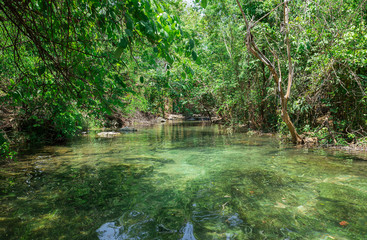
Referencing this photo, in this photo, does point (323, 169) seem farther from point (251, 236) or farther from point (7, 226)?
point (7, 226)

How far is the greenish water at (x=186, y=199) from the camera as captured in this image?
289 centimetres

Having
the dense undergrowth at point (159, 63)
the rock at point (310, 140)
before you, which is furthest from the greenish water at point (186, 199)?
the rock at point (310, 140)

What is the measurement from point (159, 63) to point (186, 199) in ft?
17.5

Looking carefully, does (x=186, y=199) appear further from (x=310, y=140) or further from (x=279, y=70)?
(x=310, y=140)

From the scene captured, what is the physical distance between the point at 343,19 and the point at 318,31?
160 centimetres

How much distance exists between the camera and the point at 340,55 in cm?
688

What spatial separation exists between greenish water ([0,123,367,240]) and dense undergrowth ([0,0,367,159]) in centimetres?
154

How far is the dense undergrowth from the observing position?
2865 millimetres

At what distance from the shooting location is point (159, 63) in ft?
26.2

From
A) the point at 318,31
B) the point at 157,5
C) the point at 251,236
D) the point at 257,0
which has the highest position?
the point at 257,0

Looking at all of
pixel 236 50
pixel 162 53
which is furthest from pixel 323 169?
pixel 236 50

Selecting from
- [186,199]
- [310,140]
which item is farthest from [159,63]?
[310,140]

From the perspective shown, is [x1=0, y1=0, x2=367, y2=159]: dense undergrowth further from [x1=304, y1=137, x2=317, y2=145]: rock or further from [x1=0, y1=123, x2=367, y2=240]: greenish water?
[x1=0, y1=123, x2=367, y2=240]: greenish water

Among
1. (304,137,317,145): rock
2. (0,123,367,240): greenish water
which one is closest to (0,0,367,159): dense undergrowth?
(304,137,317,145): rock
